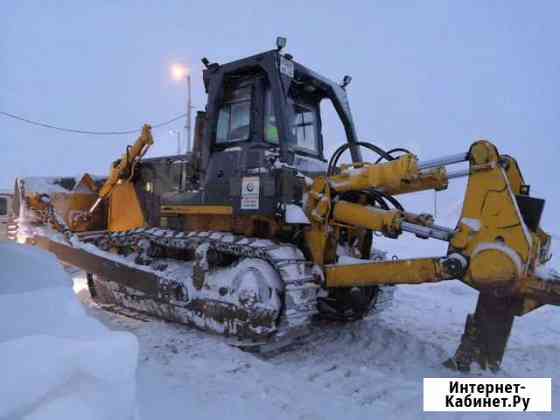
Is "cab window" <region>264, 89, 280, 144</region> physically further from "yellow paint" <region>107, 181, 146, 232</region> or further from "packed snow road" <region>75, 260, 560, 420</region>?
"yellow paint" <region>107, 181, 146, 232</region>

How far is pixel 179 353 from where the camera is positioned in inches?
165

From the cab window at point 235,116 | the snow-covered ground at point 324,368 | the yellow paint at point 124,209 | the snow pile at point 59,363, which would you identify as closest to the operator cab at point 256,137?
the cab window at point 235,116

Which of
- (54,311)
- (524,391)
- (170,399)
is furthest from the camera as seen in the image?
(524,391)

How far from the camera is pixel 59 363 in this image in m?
1.72

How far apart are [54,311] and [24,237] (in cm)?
549

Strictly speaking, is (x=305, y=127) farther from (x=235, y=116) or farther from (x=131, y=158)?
(x=131, y=158)

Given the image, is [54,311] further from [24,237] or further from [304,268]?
[24,237]

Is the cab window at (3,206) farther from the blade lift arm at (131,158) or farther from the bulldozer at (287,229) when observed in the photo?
the blade lift arm at (131,158)

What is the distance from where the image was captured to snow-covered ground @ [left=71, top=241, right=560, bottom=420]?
3.09 m

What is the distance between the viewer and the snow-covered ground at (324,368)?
309 cm

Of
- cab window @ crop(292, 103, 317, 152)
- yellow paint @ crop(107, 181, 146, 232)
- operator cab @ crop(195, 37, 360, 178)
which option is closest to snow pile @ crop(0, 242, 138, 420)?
operator cab @ crop(195, 37, 360, 178)

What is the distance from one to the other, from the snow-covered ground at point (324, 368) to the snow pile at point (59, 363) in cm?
91

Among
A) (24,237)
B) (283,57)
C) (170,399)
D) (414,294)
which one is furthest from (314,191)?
(24,237)

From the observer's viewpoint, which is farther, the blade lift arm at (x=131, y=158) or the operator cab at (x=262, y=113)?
the blade lift arm at (x=131, y=158)
